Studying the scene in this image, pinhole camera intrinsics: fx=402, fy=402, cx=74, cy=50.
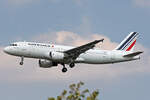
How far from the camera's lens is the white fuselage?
66.1 metres

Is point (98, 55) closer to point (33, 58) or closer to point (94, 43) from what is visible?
point (94, 43)

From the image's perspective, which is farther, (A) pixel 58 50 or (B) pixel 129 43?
(B) pixel 129 43

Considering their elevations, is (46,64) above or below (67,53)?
below

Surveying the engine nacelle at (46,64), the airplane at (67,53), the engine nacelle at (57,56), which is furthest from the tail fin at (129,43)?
→ the engine nacelle at (57,56)

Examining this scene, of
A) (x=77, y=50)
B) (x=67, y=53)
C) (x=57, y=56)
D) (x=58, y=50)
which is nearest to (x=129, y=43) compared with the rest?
(x=77, y=50)

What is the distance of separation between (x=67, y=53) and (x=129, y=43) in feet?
59.2

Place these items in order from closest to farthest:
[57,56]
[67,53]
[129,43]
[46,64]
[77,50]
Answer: [57,56] < [67,53] < [77,50] < [46,64] < [129,43]

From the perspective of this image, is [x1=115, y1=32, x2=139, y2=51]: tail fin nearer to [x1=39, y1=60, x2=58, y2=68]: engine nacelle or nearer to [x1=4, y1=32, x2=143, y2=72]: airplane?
[x1=4, y1=32, x2=143, y2=72]: airplane

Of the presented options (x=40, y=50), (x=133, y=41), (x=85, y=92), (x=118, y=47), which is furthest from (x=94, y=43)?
(x=85, y=92)

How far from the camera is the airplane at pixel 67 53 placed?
218 feet

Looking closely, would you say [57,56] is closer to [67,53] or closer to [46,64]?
[67,53]

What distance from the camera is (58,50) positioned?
6894 centimetres

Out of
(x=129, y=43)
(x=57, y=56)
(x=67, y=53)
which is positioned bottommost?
(x=57, y=56)

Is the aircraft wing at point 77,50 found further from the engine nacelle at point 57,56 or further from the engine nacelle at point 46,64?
the engine nacelle at point 46,64
